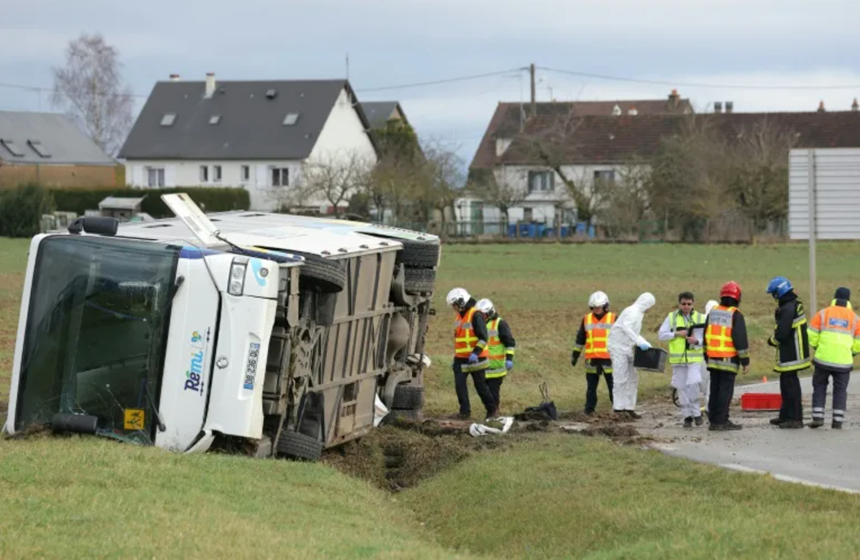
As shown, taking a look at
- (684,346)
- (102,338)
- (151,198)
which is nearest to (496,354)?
(684,346)

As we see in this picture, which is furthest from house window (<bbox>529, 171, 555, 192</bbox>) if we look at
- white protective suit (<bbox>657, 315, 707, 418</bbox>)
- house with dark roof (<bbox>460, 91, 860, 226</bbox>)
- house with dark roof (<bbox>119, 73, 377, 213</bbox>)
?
white protective suit (<bbox>657, 315, 707, 418</bbox>)

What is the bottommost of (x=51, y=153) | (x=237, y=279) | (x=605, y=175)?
(x=237, y=279)

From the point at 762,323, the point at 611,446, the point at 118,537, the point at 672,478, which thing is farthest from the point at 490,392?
the point at 762,323

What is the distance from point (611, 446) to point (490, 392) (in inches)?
186

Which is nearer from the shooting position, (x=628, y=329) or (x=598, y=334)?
(x=628, y=329)

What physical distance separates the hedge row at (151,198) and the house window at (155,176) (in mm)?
8741

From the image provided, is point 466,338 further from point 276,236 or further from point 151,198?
point 151,198

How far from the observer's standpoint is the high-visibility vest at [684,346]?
16.7 m

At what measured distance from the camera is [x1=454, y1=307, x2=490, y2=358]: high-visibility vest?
1816 cm

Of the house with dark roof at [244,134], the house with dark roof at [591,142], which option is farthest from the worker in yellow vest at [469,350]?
the house with dark roof at [244,134]

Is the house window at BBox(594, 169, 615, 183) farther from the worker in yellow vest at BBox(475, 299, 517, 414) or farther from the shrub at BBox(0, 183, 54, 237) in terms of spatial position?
the worker in yellow vest at BBox(475, 299, 517, 414)

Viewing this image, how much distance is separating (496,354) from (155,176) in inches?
2924

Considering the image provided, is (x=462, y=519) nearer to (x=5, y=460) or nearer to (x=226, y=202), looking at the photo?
(x=5, y=460)

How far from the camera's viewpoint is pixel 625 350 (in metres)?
17.7
